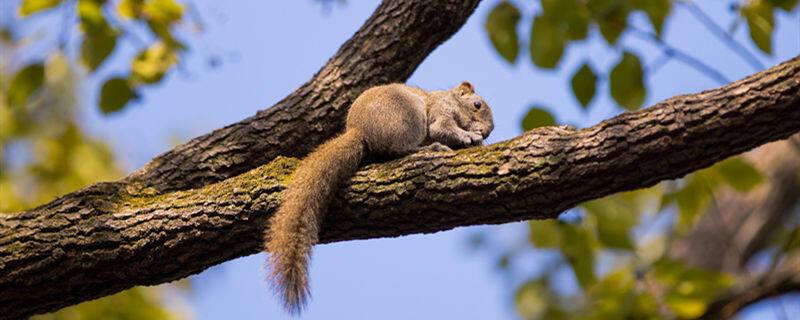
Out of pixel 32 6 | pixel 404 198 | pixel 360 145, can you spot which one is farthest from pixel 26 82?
pixel 404 198

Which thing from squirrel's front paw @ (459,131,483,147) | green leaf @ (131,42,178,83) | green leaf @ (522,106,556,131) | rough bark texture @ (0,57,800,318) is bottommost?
rough bark texture @ (0,57,800,318)

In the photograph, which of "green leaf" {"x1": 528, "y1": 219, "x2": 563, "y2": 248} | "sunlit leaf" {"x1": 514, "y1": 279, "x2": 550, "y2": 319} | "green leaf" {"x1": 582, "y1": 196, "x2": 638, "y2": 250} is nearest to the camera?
"green leaf" {"x1": 582, "y1": 196, "x2": 638, "y2": 250}

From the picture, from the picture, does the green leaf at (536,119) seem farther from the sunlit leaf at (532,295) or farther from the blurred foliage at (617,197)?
the sunlit leaf at (532,295)

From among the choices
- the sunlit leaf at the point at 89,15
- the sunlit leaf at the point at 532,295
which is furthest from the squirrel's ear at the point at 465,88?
the sunlit leaf at the point at 532,295

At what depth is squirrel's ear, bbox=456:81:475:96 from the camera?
6.01 m

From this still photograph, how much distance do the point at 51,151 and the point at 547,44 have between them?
5963 millimetres

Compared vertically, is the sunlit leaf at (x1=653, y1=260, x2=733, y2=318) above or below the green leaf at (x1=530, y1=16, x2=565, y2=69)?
below

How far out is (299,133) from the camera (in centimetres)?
526

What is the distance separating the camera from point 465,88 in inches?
239

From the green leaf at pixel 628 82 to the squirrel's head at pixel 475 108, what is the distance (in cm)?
92

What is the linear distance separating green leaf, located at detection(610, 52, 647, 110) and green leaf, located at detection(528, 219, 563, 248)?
1.00 m

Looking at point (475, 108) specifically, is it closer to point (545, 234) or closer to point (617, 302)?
point (545, 234)

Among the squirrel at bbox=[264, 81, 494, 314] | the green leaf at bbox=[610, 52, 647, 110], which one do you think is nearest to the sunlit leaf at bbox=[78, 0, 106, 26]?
the squirrel at bbox=[264, 81, 494, 314]

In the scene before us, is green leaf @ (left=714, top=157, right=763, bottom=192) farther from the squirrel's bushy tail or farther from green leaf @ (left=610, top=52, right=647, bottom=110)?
the squirrel's bushy tail
